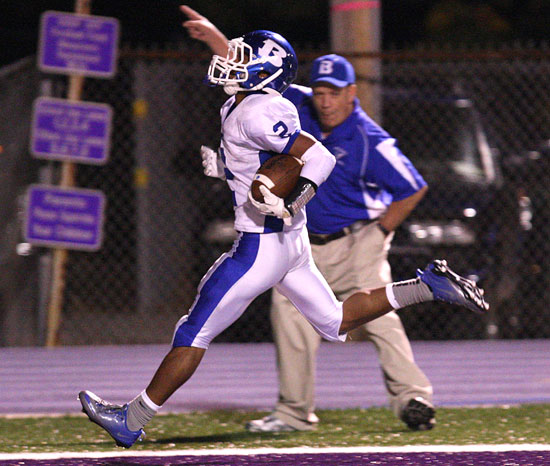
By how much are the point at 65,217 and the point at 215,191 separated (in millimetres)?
1090

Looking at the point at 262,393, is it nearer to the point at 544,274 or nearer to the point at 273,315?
the point at 273,315

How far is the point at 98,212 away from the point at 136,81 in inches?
78.1

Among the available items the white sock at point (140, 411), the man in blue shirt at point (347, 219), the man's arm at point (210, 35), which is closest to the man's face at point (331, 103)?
the man in blue shirt at point (347, 219)

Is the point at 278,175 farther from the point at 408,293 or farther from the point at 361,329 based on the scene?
the point at 361,329

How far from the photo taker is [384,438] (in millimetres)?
5777

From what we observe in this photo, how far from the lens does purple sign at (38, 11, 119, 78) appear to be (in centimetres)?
905

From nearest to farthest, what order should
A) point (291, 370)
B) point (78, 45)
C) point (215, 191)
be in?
point (291, 370), point (78, 45), point (215, 191)

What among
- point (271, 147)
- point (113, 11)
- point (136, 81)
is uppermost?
point (113, 11)

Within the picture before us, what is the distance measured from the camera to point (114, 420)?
503 centimetres

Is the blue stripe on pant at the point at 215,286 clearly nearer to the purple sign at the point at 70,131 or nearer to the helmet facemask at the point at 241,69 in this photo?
the helmet facemask at the point at 241,69

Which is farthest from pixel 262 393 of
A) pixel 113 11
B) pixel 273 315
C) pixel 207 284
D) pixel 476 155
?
pixel 113 11

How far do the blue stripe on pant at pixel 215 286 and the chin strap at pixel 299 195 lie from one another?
0.75ft

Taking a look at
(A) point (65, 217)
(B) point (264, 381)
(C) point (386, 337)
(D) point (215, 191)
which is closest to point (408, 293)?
(C) point (386, 337)

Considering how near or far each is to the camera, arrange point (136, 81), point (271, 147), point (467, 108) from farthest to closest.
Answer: point (136, 81), point (467, 108), point (271, 147)
